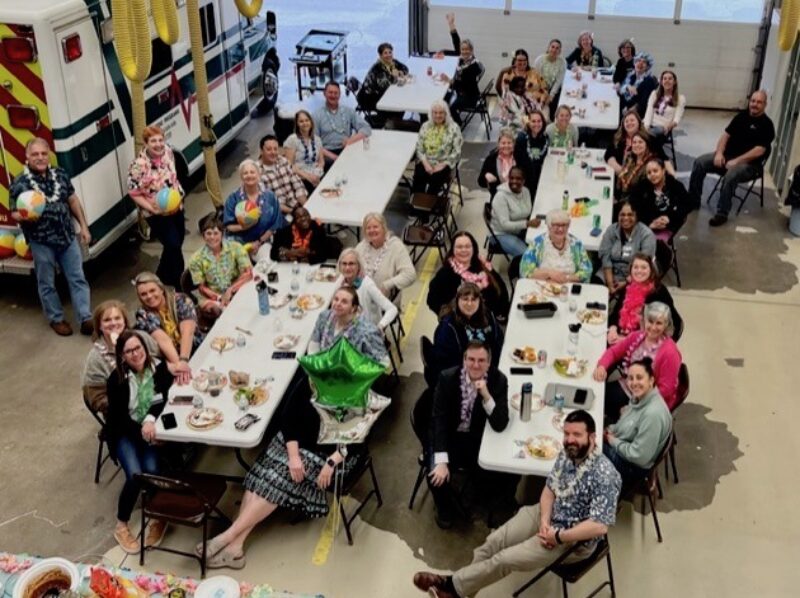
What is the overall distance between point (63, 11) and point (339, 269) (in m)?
3.23

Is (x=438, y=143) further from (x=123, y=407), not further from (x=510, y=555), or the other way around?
(x=510, y=555)

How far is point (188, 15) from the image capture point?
952cm

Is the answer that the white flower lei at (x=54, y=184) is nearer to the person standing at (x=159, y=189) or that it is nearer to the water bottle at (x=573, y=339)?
the person standing at (x=159, y=189)

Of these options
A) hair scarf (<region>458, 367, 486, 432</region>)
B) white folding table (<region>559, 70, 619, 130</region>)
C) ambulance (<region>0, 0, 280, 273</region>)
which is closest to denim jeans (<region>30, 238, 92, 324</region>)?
ambulance (<region>0, 0, 280, 273</region>)

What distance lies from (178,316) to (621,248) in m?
3.65

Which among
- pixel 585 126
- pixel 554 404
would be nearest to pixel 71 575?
pixel 554 404

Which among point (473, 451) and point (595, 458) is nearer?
point (595, 458)

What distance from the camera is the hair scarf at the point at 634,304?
269 inches

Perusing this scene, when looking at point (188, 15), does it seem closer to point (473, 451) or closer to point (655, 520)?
point (473, 451)

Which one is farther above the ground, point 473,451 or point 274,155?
point 274,155

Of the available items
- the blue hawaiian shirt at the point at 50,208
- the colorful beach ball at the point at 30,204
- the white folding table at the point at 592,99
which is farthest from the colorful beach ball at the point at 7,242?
the white folding table at the point at 592,99

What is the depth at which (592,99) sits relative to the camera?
37.6ft

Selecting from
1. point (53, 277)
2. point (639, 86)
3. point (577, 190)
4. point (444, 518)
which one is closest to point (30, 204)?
point (53, 277)

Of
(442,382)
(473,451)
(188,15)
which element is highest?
(188,15)
